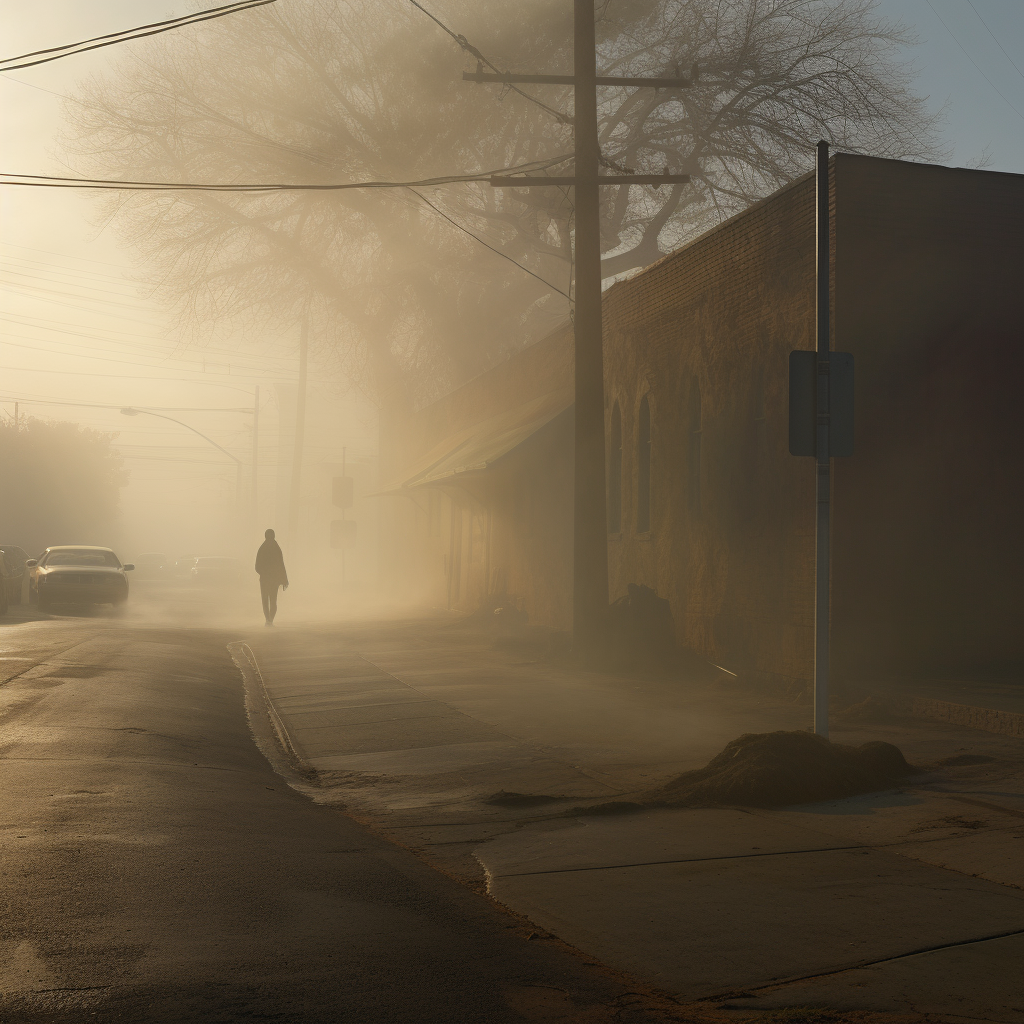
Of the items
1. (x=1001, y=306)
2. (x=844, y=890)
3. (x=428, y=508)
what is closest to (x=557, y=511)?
(x=1001, y=306)

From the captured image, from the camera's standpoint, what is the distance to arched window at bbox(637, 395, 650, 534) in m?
18.2

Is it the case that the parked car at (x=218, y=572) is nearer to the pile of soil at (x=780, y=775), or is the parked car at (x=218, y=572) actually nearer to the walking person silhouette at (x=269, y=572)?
the walking person silhouette at (x=269, y=572)

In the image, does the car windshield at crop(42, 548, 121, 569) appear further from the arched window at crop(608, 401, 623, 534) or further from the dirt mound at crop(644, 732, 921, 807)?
the dirt mound at crop(644, 732, 921, 807)

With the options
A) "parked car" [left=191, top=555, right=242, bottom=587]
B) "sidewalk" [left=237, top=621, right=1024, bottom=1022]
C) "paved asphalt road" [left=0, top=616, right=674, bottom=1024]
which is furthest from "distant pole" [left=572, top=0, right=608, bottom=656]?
"parked car" [left=191, top=555, right=242, bottom=587]

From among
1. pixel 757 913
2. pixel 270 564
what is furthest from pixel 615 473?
pixel 757 913

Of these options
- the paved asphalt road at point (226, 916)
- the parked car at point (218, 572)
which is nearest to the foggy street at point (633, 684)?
the paved asphalt road at point (226, 916)

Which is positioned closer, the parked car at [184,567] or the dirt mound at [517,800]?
the dirt mound at [517,800]

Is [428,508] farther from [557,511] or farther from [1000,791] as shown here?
[1000,791]

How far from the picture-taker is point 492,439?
23.4 meters

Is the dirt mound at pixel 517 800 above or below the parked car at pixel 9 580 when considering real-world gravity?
below

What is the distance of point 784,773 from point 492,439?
16.4m

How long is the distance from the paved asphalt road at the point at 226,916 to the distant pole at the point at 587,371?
783cm

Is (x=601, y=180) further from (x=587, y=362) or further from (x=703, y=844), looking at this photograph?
(x=703, y=844)

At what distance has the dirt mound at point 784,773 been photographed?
7.30 meters
